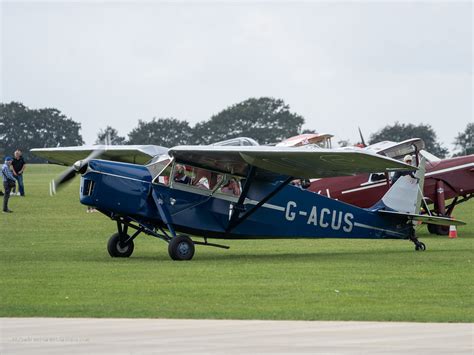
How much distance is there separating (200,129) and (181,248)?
109 m

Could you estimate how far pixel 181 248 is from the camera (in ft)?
70.9

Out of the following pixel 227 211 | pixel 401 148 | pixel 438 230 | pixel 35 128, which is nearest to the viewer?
pixel 227 211

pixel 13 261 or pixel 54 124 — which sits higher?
pixel 54 124

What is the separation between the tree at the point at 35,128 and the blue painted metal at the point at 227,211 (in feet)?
291

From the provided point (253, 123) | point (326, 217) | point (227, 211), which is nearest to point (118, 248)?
point (227, 211)

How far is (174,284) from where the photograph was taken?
57.0 feet

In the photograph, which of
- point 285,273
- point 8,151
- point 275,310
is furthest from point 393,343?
point 8,151

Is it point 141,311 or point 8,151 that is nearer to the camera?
point 141,311

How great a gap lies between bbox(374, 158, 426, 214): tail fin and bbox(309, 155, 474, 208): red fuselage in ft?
17.3

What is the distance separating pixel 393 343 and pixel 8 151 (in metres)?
95.5

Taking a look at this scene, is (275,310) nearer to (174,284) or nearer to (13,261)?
(174,284)

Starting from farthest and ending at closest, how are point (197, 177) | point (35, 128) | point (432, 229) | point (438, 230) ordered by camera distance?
point (35, 128), point (432, 229), point (438, 230), point (197, 177)

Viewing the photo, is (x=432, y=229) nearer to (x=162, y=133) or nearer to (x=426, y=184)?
(x=426, y=184)

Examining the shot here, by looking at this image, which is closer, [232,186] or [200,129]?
[232,186]
